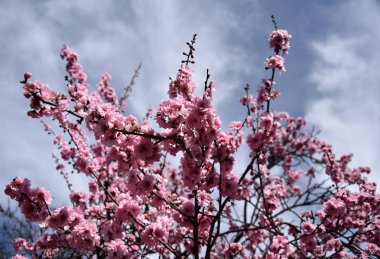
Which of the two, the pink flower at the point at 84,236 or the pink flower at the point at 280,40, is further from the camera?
the pink flower at the point at 280,40

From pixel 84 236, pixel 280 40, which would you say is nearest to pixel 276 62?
pixel 280 40

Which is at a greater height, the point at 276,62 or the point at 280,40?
the point at 280,40

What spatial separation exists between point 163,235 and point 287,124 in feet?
36.9

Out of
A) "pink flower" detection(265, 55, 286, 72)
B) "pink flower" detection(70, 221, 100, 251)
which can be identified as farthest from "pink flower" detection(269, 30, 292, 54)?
"pink flower" detection(70, 221, 100, 251)

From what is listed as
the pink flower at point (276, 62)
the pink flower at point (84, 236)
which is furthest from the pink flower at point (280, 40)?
the pink flower at point (84, 236)

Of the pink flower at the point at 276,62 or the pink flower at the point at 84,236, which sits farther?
the pink flower at the point at 276,62

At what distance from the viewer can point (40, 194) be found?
4.10m

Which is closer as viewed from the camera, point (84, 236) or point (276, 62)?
point (84, 236)

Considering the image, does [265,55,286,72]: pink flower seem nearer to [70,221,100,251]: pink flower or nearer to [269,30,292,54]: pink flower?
[269,30,292,54]: pink flower

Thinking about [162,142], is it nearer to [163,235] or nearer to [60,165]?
[163,235]

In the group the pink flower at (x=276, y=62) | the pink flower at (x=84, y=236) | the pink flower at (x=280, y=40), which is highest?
the pink flower at (x=280, y=40)

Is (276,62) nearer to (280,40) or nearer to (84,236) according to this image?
(280,40)

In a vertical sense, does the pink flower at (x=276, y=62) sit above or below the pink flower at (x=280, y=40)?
below

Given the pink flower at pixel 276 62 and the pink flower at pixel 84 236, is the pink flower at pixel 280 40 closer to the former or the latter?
the pink flower at pixel 276 62
